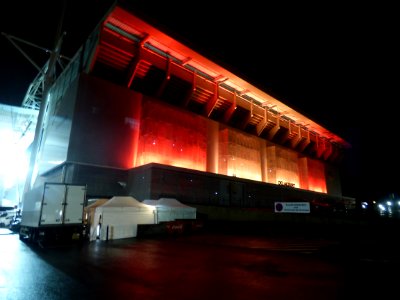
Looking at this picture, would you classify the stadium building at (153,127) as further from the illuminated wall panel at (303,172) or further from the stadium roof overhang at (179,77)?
the illuminated wall panel at (303,172)

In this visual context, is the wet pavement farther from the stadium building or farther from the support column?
the support column

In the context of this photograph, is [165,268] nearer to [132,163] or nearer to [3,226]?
[132,163]

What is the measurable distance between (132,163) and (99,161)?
11.9ft

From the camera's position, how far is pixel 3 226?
29031 millimetres

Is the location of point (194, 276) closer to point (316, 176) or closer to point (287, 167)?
point (287, 167)

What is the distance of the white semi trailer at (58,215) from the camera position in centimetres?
1317

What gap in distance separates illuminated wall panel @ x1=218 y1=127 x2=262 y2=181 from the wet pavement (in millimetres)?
26178

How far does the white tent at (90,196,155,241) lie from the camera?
16031 mm

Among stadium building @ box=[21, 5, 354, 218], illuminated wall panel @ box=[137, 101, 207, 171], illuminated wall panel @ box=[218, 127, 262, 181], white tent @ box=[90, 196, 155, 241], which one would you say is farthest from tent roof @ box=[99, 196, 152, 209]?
illuminated wall panel @ box=[218, 127, 262, 181]

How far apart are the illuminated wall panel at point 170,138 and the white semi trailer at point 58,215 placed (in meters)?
14.3

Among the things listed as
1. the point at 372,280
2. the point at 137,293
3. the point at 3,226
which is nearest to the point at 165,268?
the point at 137,293

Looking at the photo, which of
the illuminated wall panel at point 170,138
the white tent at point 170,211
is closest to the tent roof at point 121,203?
the white tent at point 170,211

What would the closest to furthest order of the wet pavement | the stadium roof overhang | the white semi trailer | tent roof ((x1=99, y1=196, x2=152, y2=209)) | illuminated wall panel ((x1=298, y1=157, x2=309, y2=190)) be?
the wet pavement
the white semi trailer
tent roof ((x1=99, y1=196, x2=152, y2=209))
the stadium roof overhang
illuminated wall panel ((x1=298, y1=157, x2=309, y2=190))

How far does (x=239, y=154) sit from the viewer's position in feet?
128
